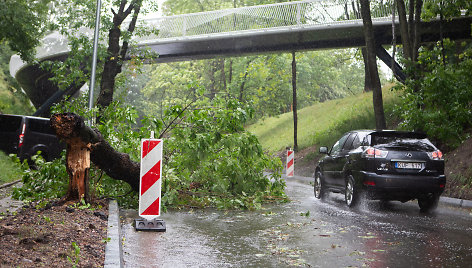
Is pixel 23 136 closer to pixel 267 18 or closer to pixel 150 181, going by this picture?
pixel 150 181

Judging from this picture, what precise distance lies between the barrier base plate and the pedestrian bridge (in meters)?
19.1

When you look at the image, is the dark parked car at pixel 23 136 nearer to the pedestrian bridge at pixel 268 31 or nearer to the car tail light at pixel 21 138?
the car tail light at pixel 21 138

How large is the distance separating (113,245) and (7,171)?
11.8 m

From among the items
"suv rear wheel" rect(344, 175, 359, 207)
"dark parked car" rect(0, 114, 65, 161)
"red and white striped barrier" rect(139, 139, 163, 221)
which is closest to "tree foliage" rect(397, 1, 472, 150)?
"suv rear wheel" rect(344, 175, 359, 207)

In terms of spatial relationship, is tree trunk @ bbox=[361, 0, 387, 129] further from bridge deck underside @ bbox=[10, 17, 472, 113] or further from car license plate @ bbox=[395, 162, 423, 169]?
car license plate @ bbox=[395, 162, 423, 169]

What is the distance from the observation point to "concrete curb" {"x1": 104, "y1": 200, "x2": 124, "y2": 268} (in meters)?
5.33

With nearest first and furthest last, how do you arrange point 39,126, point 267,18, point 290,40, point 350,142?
point 350,142, point 39,126, point 290,40, point 267,18

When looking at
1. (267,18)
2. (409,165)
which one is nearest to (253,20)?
(267,18)

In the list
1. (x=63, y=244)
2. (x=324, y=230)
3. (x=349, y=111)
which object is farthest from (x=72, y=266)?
(x=349, y=111)

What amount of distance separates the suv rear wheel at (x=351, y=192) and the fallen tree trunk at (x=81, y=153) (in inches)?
191

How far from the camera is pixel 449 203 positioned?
45.5 ft

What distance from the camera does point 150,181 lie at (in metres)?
8.50

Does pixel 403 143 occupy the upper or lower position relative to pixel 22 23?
lower

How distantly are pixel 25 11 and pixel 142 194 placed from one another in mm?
17357
